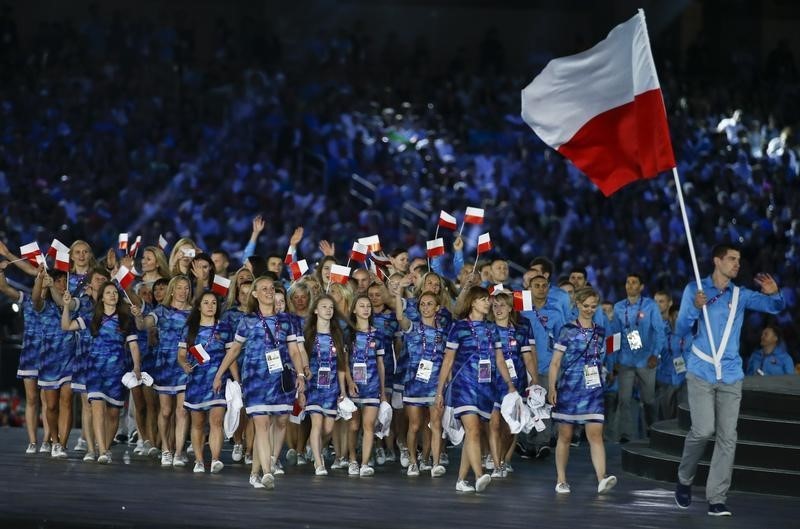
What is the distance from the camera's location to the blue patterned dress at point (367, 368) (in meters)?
14.4

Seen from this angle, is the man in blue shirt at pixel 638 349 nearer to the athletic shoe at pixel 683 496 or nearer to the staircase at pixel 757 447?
the staircase at pixel 757 447

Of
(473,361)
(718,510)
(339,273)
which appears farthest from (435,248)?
(718,510)

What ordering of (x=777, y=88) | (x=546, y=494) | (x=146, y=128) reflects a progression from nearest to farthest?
1. (x=546, y=494)
2. (x=146, y=128)
3. (x=777, y=88)

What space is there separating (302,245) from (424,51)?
8641 mm

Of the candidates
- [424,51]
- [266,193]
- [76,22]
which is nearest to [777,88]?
[424,51]

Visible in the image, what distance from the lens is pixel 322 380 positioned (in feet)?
45.9

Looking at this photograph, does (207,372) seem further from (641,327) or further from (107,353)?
(641,327)

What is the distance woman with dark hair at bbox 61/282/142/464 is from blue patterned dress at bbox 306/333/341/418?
1.70 m

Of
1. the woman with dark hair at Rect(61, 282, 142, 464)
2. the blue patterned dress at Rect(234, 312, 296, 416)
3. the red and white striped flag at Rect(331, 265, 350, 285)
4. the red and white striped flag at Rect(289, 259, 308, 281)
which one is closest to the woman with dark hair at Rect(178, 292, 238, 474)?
the woman with dark hair at Rect(61, 282, 142, 464)

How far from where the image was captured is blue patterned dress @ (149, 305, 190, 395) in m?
14.6

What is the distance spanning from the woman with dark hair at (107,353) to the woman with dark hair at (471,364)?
313cm

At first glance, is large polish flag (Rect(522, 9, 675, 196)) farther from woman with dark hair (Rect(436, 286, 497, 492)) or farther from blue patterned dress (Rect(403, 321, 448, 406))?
blue patterned dress (Rect(403, 321, 448, 406))

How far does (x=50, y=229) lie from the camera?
24516 millimetres

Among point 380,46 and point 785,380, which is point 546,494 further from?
point 380,46
